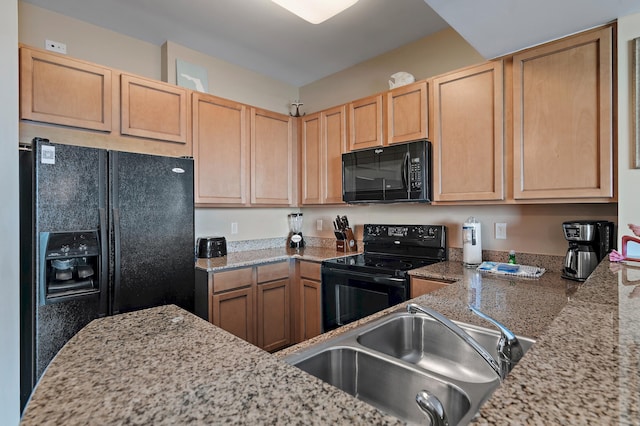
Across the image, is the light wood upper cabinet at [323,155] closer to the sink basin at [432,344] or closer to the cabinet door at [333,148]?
the cabinet door at [333,148]

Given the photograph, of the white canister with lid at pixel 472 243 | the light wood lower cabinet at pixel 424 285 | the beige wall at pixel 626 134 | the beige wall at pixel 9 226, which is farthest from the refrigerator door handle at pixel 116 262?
the beige wall at pixel 626 134

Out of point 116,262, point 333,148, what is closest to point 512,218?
point 333,148

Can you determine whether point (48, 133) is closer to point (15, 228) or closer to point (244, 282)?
point (15, 228)

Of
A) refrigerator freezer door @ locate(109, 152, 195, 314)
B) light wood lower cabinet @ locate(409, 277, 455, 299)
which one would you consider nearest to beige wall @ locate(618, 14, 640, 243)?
light wood lower cabinet @ locate(409, 277, 455, 299)

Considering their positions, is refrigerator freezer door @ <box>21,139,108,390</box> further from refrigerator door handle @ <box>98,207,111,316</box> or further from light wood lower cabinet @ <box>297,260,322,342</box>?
light wood lower cabinet @ <box>297,260,322,342</box>

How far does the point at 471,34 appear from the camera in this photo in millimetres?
1717

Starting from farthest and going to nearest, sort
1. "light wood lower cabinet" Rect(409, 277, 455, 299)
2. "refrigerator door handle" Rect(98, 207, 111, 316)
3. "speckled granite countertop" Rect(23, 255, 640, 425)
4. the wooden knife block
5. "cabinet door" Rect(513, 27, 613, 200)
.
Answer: the wooden knife block, "light wood lower cabinet" Rect(409, 277, 455, 299), "refrigerator door handle" Rect(98, 207, 111, 316), "cabinet door" Rect(513, 27, 613, 200), "speckled granite countertop" Rect(23, 255, 640, 425)

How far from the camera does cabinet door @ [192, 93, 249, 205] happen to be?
8.37ft

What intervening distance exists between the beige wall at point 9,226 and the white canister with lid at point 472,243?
2.66m

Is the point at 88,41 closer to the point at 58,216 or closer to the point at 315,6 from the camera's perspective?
the point at 58,216

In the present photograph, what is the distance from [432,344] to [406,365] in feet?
1.23

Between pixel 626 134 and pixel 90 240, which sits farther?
pixel 90 240

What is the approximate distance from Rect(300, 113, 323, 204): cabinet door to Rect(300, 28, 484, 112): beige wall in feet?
1.43

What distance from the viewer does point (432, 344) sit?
1.19 m
